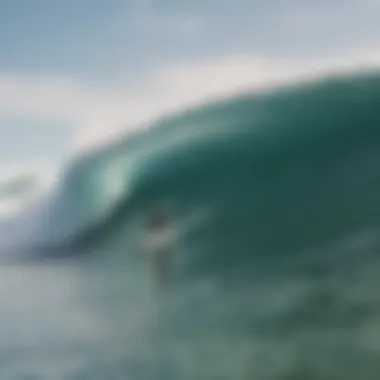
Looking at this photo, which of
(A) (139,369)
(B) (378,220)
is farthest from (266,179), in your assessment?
(A) (139,369)

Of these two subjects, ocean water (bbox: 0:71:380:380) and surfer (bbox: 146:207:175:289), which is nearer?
ocean water (bbox: 0:71:380:380)

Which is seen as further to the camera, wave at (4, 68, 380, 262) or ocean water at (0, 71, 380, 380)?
wave at (4, 68, 380, 262)

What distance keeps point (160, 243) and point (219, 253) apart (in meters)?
0.21

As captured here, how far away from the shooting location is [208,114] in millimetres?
2637

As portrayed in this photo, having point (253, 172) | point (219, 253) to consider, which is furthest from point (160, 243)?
point (253, 172)

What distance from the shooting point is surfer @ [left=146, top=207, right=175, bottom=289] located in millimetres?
2537

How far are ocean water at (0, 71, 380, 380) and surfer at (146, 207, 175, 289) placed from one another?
3 centimetres

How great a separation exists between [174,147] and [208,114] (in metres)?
0.23

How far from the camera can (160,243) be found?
103 inches

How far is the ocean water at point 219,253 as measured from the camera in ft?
7.73

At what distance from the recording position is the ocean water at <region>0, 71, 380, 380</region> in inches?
92.8

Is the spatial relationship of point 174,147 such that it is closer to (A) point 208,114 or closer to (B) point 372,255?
(A) point 208,114

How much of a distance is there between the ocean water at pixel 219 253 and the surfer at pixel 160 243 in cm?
3

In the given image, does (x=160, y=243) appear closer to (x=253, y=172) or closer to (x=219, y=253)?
(x=219, y=253)
